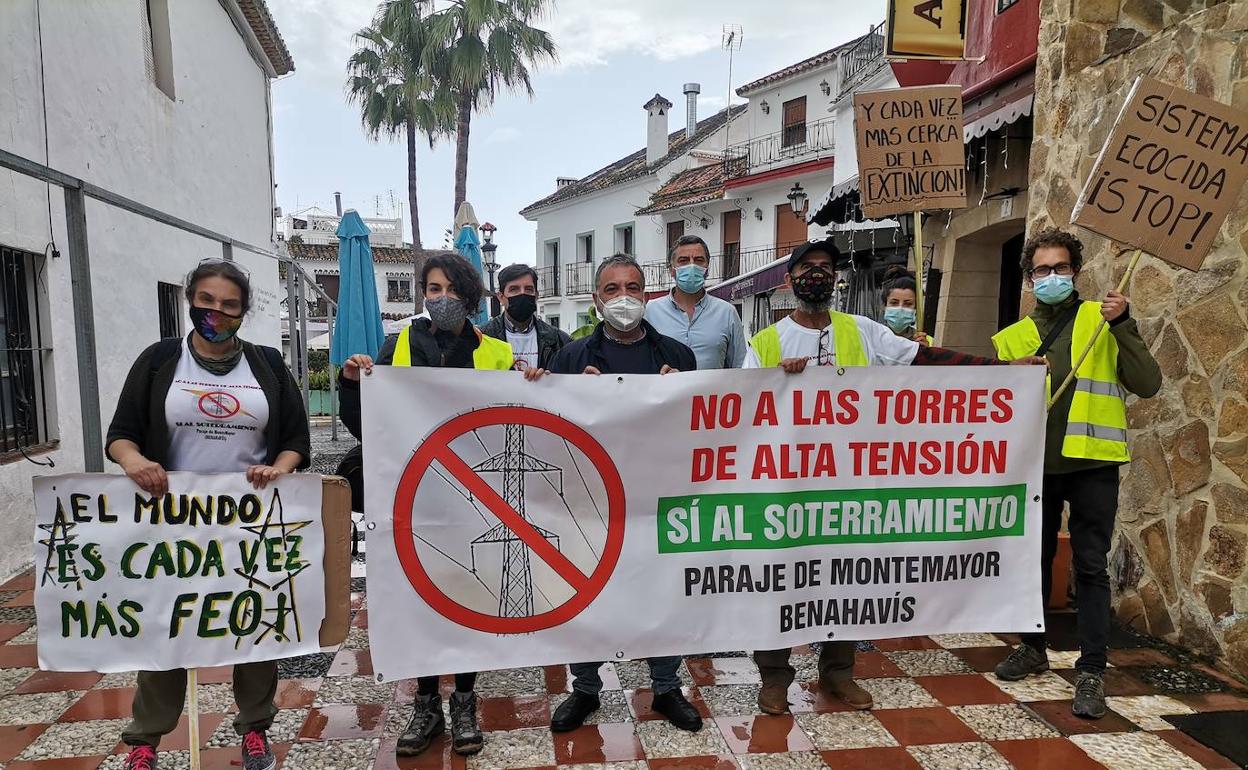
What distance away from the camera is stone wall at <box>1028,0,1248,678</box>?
321 centimetres

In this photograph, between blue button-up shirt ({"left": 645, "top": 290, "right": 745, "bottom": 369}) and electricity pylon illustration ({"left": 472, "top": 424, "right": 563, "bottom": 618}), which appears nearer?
electricity pylon illustration ({"left": 472, "top": 424, "right": 563, "bottom": 618})

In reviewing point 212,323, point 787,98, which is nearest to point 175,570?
point 212,323

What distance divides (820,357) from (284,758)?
244 centimetres

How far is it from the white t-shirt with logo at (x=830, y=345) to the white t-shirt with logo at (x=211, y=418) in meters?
1.78

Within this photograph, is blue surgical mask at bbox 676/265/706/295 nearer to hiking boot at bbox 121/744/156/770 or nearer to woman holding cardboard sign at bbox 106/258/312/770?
woman holding cardboard sign at bbox 106/258/312/770

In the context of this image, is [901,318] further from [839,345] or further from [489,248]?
[489,248]

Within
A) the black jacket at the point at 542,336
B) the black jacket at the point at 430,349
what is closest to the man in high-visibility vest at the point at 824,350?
the black jacket at the point at 430,349

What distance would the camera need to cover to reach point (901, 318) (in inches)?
171

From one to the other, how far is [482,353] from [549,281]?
28065 millimetres

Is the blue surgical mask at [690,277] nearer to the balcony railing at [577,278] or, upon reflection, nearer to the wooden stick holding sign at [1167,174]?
the wooden stick holding sign at [1167,174]

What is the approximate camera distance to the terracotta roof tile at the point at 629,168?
2638 centimetres

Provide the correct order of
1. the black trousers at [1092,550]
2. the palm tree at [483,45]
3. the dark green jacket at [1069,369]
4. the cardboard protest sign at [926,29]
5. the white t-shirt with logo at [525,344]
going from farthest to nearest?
the palm tree at [483,45] < the white t-shirt with logo at [525,344] < the cardboard protest sign at [926,29] < the black trousers at [1092,550] < the dark green jacket at [1069,369]

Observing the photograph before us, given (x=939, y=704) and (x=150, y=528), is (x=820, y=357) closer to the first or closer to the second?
(x=939, y=704)

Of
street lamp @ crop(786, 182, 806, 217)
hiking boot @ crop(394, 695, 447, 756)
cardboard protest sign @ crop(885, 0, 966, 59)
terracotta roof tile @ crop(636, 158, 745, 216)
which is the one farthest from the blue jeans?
terracotta roof tile @ crop(636, 158, 745, 216)
